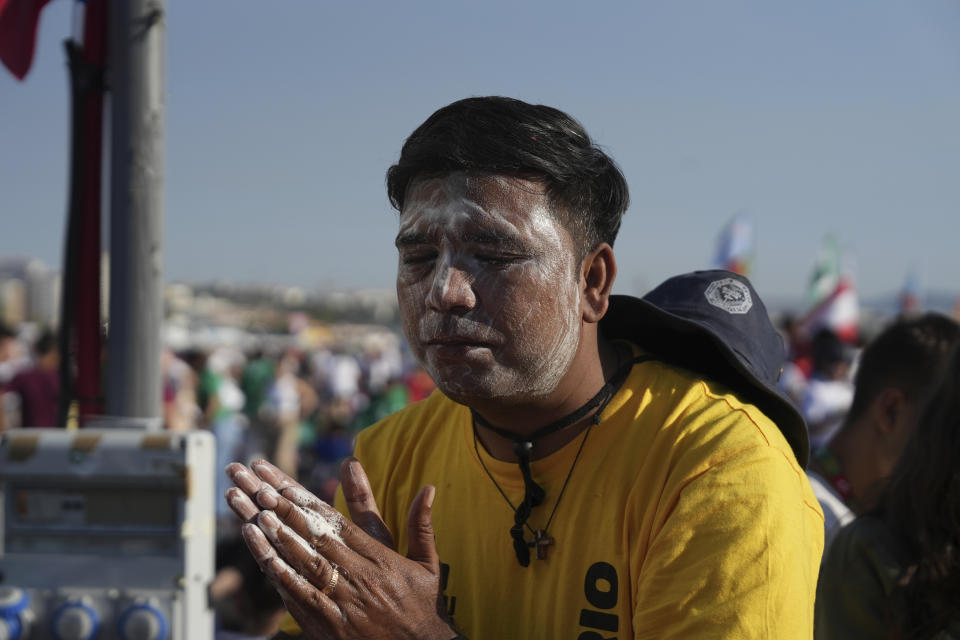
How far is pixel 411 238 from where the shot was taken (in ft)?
6.33

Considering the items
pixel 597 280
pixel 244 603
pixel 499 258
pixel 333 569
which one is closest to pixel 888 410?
pixel 597 280

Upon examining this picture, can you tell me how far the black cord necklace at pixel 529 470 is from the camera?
1.86 m

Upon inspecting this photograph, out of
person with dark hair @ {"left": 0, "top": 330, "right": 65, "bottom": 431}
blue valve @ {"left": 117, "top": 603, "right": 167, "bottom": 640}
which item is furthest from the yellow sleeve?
person with dark hair @ {"left": 0, "top": 330, "right": 65, "bottom": 431}

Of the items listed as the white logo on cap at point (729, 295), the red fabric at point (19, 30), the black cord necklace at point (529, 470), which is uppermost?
the red fabric at point (19, 30)

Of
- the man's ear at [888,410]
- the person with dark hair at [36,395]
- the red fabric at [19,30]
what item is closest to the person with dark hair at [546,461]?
the man's ear at [888,410]

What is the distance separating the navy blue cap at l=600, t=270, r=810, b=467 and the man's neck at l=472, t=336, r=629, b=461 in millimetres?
168

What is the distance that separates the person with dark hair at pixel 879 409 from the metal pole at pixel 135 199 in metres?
2.12

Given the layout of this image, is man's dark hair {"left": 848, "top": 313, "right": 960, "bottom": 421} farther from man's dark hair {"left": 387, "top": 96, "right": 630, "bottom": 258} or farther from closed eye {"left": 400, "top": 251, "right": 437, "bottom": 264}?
closed eye {"left": 400, "top": 251, "right": 437, "bottom": 264}

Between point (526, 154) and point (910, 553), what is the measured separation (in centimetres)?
138

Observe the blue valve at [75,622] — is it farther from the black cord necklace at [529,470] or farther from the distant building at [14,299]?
the distant building at [14,299]

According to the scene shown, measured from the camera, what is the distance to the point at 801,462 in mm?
1928

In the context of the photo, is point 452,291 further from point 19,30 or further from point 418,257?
point 19,30

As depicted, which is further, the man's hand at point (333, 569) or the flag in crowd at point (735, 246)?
the flag in crowd at point (735, 246)

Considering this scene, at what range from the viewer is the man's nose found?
72.0 inches
